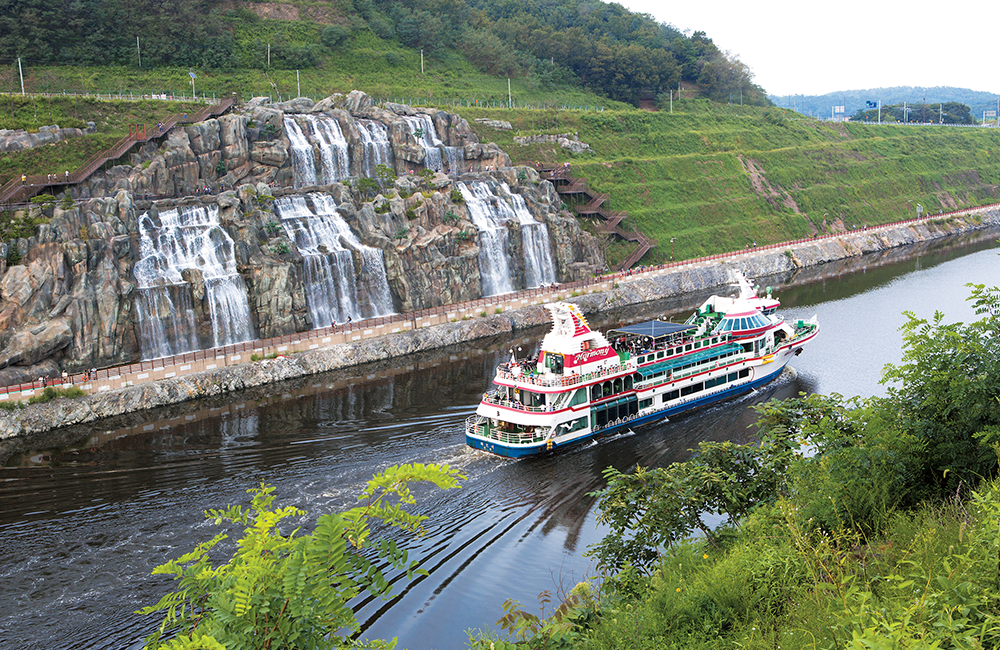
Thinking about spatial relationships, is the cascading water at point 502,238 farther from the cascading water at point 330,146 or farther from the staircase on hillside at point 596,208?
the cascading water at point 330,146

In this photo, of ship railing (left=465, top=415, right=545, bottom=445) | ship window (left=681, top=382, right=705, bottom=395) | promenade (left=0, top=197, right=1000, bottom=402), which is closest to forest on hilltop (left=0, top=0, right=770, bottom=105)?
promenade (left=0, top=197, right=1000, bottom=402)

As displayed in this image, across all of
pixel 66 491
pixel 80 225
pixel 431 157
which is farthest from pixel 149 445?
pixel 431 157

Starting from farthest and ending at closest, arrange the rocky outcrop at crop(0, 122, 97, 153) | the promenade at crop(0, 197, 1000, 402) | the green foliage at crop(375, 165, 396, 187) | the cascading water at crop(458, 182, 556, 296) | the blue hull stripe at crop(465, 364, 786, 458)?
the green foliage at crop(375, 165, 396, 187) → the cascading water at crop(458, 182, 556, 296) → the rocky outcrop at crop(0, 122, 97, 153) → the promenade at crop(0, 197, 1000, 402) → the blue hull stripe at crop(465, 364, 786, 458)

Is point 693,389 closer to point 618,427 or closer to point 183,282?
point 618,427

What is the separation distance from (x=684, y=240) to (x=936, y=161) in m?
91.5

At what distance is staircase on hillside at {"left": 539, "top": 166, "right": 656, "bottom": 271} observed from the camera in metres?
107

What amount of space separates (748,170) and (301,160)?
8140 cm

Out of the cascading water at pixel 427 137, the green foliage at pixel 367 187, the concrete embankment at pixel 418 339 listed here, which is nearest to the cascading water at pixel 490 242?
the concrete embankment at pixel 418 339

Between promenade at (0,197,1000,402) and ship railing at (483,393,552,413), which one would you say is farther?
promenade at (0,197,1000,402)

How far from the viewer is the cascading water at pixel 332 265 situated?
7688 cm

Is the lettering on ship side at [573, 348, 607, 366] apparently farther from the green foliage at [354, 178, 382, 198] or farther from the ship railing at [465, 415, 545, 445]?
the green foliage at [354, 178, 382, 198]

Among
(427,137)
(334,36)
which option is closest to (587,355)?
(427,137)

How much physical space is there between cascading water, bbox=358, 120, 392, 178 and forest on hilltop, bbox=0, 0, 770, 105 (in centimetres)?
3885

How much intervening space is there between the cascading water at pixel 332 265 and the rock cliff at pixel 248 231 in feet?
2.64
